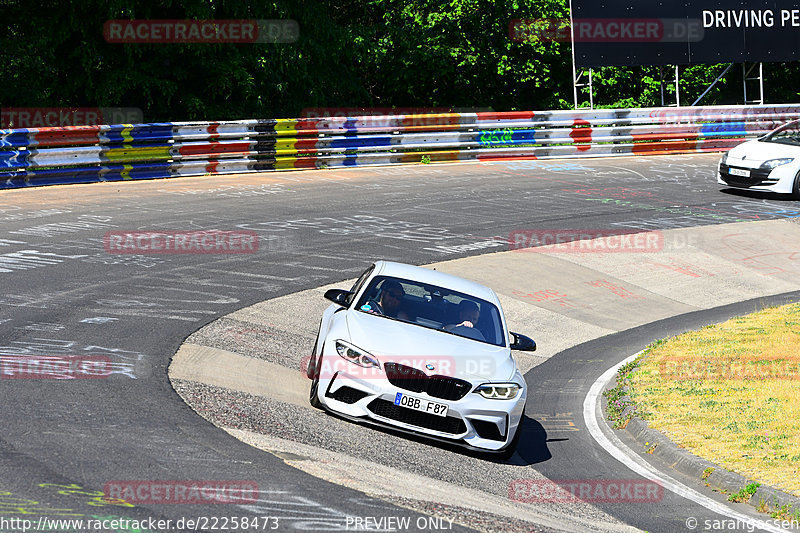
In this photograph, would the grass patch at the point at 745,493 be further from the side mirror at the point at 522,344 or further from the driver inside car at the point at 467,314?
the driver inside car at the point at 467,314

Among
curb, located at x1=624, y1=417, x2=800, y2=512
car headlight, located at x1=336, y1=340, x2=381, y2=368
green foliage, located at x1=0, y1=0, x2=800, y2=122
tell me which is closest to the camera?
curb, located at x1=624, y1=417, x2=800, y2=512

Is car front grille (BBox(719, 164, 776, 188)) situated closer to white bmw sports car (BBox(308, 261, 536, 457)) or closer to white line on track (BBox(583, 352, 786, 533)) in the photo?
white line on track (BBox(583, 352, 786, 533))

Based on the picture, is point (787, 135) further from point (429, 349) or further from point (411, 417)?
point (411, 417)

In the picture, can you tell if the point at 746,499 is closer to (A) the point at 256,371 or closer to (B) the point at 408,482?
(B) the point at 408,482

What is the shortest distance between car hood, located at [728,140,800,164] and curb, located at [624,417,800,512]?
47.2ft

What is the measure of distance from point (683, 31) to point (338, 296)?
2438cm

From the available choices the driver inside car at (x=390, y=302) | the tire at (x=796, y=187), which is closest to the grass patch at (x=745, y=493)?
the driver inside car at (x=390, y=302)

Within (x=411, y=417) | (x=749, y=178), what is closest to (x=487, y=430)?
(x=411, y=417)

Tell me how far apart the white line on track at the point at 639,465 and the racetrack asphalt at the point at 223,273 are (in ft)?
0.87

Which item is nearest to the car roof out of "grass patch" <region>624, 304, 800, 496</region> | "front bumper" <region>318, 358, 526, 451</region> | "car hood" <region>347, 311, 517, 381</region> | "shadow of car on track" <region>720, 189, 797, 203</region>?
"car hood" <region>347, 311, 517, 381</region>

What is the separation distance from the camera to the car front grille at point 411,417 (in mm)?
8406

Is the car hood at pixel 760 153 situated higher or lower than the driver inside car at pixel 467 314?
higher

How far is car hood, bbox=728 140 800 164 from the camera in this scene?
22698 mm

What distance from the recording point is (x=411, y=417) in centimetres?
841
